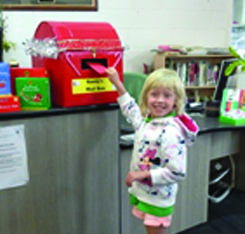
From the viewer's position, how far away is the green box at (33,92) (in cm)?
141

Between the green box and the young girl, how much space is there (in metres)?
0.32

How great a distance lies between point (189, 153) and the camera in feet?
7.13

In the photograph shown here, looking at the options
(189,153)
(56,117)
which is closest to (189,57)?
(189,153)

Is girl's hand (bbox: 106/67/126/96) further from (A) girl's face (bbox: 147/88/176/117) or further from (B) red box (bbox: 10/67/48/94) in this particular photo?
(B) red box (bbox: 10/67/48/94)

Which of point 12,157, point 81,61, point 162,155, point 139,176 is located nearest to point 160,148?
point 162,155

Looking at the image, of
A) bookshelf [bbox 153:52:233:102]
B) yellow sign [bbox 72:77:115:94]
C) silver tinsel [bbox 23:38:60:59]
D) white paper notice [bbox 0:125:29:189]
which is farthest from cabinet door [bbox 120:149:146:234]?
bookshelf [bbox 153:52:233:102]

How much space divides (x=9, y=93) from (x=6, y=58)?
1.75m

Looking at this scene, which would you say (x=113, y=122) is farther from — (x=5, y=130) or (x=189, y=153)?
(x=189, y=153)

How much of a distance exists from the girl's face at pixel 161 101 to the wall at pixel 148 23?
6.42 ft

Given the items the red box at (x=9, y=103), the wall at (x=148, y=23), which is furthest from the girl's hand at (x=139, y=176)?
the wall at (x=148, y=23)

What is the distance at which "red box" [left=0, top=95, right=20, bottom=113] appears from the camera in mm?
1349

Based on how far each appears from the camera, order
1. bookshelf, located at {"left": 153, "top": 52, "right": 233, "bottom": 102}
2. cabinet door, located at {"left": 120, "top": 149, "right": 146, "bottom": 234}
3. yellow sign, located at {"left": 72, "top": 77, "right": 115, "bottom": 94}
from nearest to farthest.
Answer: yellow sign, located at {"left": 72, "top": 77, "right": 115, "bottom": 94}, cabinet door, located at {"left": 120, "top": 149, "right": 146, "bottom": 234}, bookshelf, located at {"left": 153, "top": 52, "right": 233, "bottom": 102}

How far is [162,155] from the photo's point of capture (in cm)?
138

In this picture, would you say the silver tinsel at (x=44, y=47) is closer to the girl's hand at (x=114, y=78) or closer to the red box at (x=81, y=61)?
the red box at (x=81, y=61)
